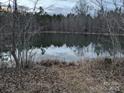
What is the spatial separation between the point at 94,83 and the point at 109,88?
1.98 feet

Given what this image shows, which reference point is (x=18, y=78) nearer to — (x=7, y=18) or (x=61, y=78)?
(x=61, y=78)

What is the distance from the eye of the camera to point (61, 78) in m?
7.02

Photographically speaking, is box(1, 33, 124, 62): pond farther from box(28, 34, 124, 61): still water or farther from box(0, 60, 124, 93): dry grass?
box(0, 60, 124, 93): dry grass

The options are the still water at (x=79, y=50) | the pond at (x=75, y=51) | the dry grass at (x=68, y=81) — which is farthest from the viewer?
the still water at (x=79, y=50)

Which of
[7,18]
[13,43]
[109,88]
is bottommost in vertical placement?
[109,88]

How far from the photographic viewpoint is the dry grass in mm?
5723

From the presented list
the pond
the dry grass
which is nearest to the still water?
the pond

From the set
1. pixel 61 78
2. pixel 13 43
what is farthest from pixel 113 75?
pixel 13 43

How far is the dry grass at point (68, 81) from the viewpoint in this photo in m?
5.72

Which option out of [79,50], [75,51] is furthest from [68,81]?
[79,50]

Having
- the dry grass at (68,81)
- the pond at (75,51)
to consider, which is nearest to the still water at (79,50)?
the pond at (75,51)

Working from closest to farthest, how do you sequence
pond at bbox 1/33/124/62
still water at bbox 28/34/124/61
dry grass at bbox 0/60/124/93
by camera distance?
dry grass at bbox 0/60/124/93
pond at bbox 1/33/124/62
still water at bbox 28/34/124/61

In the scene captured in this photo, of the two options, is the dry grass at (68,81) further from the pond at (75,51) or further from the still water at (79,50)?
the still water at (79,50)

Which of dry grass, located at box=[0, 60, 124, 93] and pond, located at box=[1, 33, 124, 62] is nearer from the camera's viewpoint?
dry grass, located at box=[0, 60, 124, 93]
